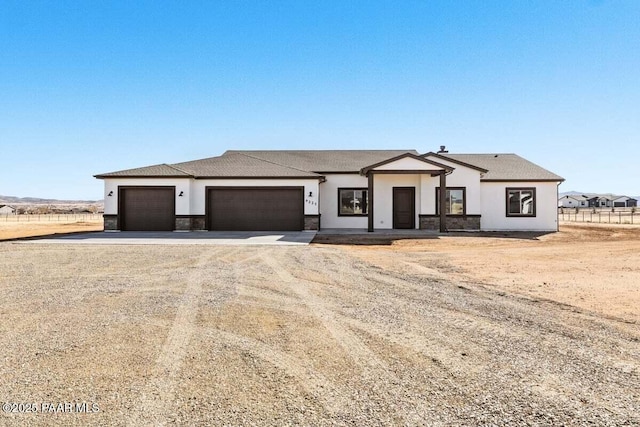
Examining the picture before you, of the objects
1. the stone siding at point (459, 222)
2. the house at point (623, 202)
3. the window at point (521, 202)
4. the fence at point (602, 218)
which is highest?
the house at point (623, 202)

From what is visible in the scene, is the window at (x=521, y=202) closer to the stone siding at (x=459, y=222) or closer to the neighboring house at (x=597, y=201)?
the stone siding at (x=459, y=222)

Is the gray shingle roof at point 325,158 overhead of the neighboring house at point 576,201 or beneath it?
overhead

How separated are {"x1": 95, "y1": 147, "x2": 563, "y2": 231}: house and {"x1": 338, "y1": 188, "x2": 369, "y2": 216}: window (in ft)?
0.18

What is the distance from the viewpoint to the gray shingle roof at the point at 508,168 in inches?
865

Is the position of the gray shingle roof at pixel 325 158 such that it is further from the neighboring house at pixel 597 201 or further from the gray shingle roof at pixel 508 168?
the neighboring house at pixel 597 201

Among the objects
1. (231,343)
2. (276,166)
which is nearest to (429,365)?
(231,343)

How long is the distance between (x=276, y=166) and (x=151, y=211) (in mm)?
7100

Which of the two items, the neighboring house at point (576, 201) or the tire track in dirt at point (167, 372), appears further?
the neighboring house at point (576, 201)

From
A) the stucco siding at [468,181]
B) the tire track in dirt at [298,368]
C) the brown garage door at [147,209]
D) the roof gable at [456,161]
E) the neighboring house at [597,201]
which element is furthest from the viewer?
the neighboring house at [597,201]

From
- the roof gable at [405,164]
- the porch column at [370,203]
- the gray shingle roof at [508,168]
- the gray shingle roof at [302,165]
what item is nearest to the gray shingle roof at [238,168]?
the gray shingle roof at [302,165]

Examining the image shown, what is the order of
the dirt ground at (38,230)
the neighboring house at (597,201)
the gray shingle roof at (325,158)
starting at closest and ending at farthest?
the dirt ground at (38,230), the gray shingle roof at (325,158), the neighboring house at (597,201)

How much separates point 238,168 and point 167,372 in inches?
759

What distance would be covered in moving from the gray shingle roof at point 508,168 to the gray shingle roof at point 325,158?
4.11 m

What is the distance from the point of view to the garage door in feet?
69.9
